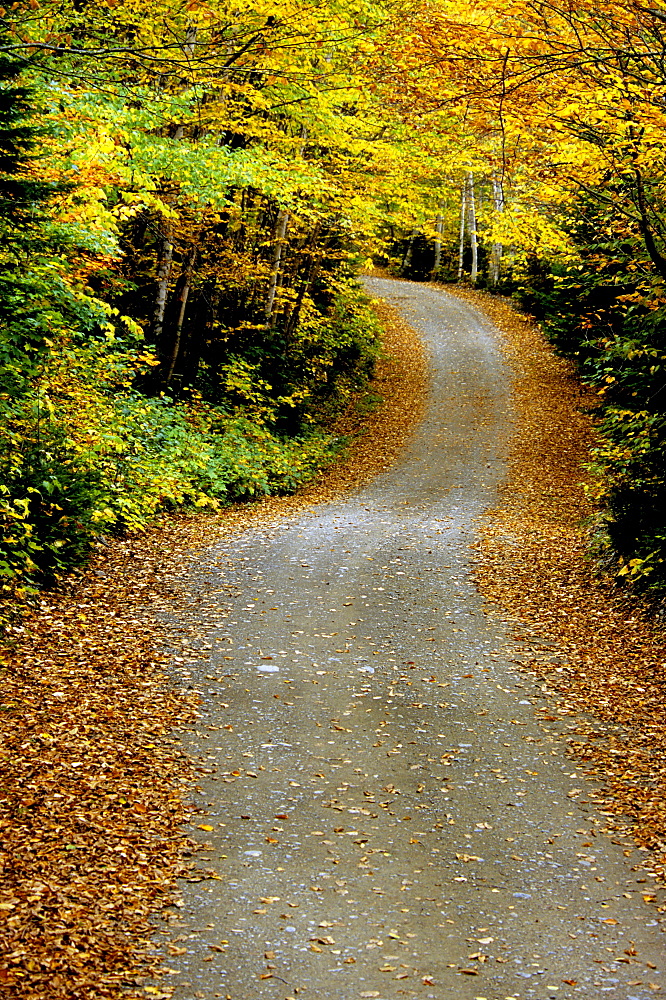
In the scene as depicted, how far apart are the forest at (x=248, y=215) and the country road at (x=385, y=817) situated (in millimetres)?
2333

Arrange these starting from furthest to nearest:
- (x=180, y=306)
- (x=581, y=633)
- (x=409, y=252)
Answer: (x=409, y=252)
(x=180, y=306)
(x=581, y=633)

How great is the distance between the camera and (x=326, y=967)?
155 inches

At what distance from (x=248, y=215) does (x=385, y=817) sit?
53.2 feet

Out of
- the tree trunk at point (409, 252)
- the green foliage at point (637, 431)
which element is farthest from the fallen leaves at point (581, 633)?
the tree trunk at point (409, 252)

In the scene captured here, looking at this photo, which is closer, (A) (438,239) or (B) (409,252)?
(A) (438,239)

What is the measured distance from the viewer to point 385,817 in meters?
5.42

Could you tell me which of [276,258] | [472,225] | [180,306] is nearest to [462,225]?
[472,225]

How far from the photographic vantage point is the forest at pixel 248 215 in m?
7.27

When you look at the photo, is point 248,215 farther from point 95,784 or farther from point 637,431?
point 95,784

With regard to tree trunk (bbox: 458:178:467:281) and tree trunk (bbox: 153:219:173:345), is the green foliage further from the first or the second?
tree trunk (bbox: 458:178:467:281)

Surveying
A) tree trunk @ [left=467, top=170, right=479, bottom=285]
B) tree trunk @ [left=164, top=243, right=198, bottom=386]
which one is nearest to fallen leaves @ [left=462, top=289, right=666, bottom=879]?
tree trunk @ [left=164, top=243, right=198, bottom=386]

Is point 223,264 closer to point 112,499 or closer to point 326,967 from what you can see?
point 112,499

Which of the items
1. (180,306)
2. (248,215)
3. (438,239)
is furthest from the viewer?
(438,239)

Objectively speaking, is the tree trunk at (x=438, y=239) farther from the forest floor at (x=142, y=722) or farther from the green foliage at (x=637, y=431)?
the green foliage at (x=637, y=431)
